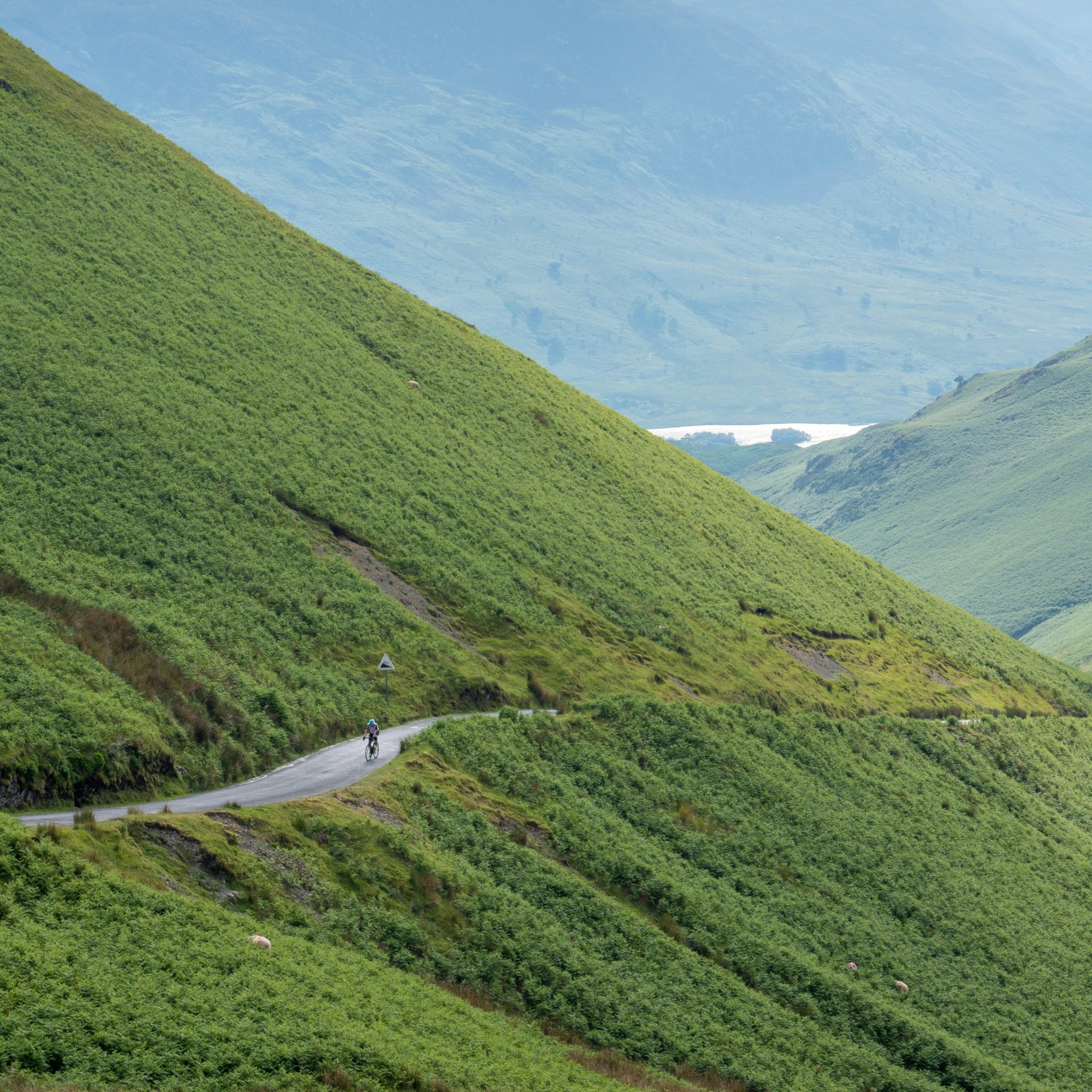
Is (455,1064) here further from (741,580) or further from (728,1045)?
(741,580)

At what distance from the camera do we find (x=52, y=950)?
2447 cm

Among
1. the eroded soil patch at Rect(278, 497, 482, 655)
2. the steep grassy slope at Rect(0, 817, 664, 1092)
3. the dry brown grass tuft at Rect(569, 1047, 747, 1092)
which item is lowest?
the dry brown grass tuft at Rect(569, 1047, 747, 1092)

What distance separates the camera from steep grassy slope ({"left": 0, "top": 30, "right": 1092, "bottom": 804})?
148ft

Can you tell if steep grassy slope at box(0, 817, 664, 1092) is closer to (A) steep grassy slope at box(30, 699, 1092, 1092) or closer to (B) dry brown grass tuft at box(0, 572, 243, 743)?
(A) steep grassy slope at box(30, 699, 1092, 1092)

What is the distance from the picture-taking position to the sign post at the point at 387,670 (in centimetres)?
4938

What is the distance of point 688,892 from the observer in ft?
145

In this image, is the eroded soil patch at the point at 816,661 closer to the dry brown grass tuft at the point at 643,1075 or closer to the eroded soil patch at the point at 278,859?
the dry brown grass tuft at the point at 643,1075

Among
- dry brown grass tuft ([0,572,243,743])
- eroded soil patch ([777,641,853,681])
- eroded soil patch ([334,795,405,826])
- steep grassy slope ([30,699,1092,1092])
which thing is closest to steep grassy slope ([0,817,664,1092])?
steep grassy slope ([30,699,1092,1092])

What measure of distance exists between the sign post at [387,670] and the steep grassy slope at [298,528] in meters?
0.57

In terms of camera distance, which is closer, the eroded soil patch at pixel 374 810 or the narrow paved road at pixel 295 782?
the narrow paved road at pixel 295 782

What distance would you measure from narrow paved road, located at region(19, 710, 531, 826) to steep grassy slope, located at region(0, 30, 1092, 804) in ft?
3.44

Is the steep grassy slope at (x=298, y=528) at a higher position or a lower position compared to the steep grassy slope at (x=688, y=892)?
higher

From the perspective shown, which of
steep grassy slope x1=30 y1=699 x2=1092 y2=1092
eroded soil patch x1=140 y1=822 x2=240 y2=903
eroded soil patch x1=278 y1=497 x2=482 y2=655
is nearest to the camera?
eroded soil patch x1=140 y1=822 x2=240 y2=903

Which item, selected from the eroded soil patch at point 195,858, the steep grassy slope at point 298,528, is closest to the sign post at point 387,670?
the steep grassy slope at point 298,528
